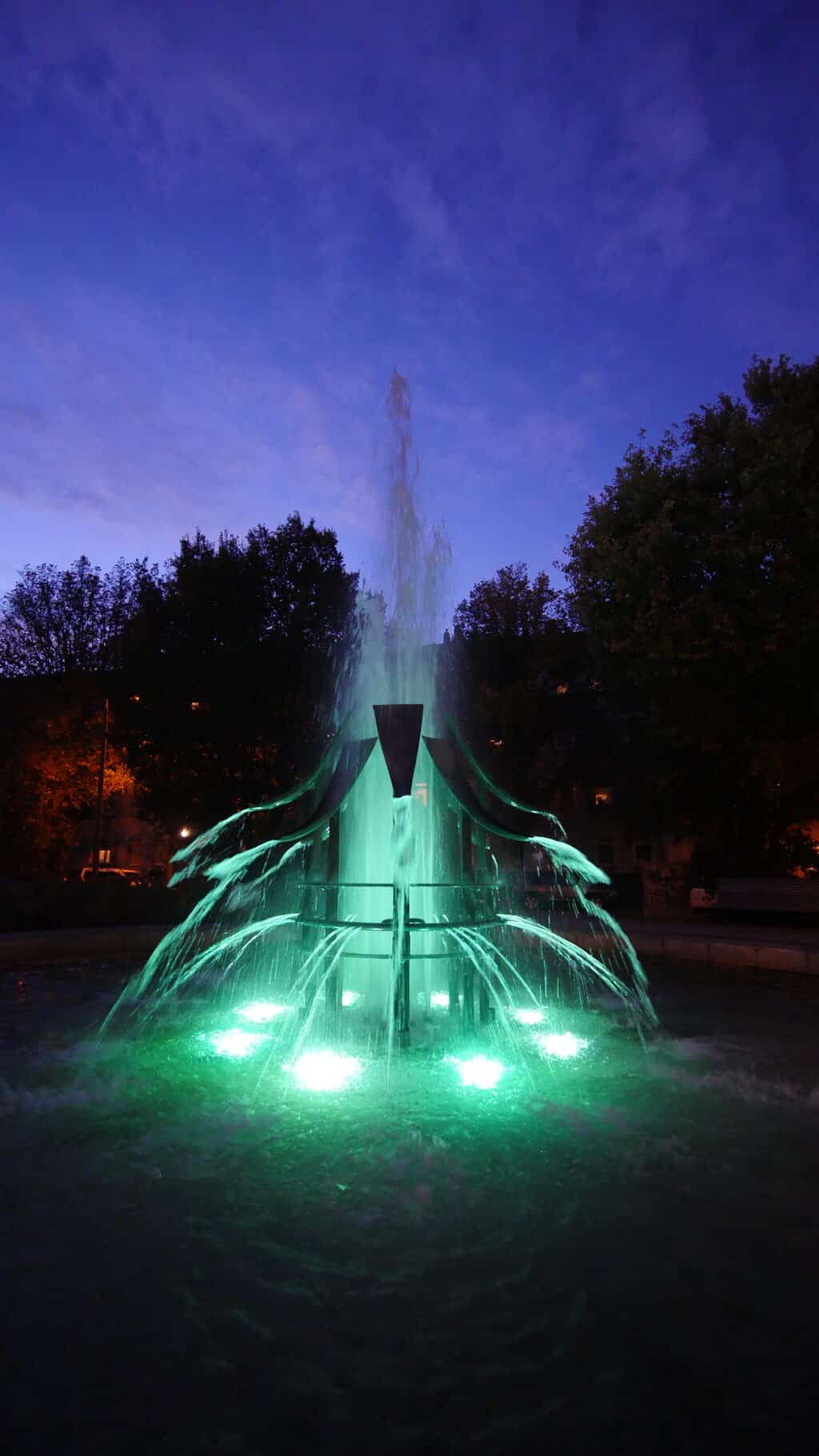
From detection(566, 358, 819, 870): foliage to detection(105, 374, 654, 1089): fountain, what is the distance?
8.13m

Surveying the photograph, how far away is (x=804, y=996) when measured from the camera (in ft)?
34.6

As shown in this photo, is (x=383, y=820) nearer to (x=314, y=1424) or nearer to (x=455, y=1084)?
(x=455, y=1084)

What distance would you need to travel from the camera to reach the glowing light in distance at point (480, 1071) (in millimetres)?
6484

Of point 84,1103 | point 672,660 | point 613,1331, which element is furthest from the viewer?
point 672,660

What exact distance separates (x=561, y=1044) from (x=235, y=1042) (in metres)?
3.31

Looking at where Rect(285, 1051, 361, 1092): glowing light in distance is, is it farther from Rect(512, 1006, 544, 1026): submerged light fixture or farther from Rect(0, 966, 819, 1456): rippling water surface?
Rect(512, 1006, 544, 1026): submerged light fixture

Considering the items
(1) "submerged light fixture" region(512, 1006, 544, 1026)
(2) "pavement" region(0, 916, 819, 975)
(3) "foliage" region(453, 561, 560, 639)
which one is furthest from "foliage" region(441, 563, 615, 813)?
(1) "submerged light fixture" region(512, 1006, 544, 1026)

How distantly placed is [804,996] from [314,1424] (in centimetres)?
981

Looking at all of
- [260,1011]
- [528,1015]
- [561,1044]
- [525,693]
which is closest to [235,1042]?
[260,1011]

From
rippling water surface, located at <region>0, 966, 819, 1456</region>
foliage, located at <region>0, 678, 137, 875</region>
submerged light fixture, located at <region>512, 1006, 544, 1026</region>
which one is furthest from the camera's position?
foliage, located at <region>0, 678, 137, 875</region>

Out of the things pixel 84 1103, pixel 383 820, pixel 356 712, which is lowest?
pixel 84 1103

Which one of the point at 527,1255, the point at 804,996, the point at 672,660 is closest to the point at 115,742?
the point at 672,660

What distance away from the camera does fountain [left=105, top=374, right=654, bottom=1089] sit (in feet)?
24.9

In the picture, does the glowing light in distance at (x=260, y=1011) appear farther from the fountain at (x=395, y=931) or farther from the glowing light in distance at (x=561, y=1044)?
the glowing light in distance at (x=561, y=1044)
